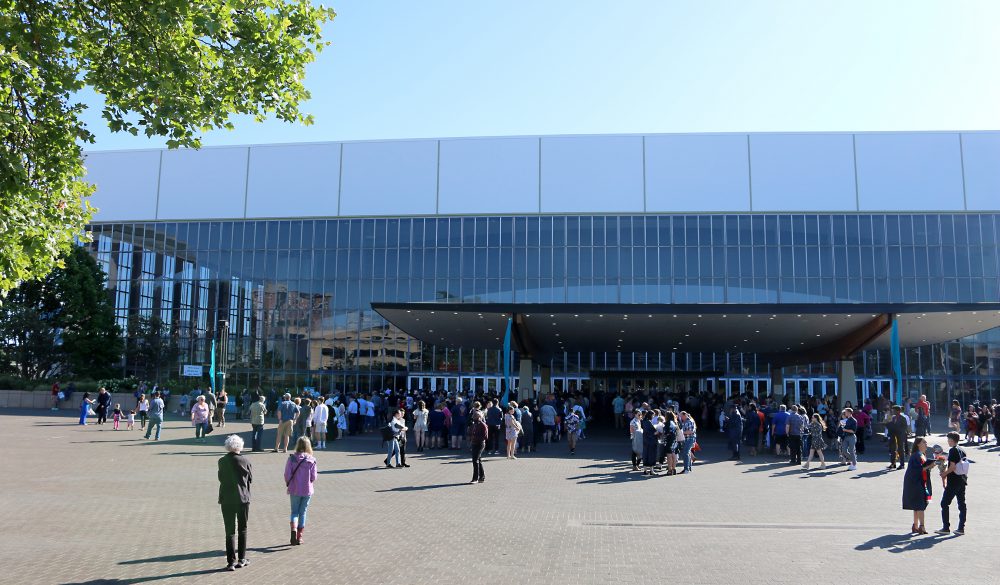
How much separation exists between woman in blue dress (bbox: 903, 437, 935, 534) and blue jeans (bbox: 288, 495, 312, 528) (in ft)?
25.7

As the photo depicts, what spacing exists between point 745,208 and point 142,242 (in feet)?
134

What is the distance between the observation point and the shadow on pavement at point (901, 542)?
9.48 metres

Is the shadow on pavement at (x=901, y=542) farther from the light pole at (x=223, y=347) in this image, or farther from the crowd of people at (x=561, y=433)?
the light pole at (x=223, y=347)

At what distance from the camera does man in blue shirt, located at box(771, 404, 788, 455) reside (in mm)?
19922

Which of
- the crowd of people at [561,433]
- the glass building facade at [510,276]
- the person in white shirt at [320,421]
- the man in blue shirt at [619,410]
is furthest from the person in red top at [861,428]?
the glass building facade at [510,276]

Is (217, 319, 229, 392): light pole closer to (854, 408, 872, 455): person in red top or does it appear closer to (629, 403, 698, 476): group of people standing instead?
(629, 403, 698, 476): group of people standing

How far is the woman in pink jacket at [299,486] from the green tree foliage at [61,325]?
125ft

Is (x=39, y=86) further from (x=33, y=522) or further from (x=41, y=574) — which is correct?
(x=41, y=574)

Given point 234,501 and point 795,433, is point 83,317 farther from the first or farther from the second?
point 234,501

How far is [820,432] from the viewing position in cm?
1869

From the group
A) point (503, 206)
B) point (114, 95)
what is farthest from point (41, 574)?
point (503, 206)

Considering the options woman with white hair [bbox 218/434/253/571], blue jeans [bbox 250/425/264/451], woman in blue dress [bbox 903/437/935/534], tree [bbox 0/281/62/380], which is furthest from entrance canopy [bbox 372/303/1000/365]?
tree [bbox 0/281/62/380]

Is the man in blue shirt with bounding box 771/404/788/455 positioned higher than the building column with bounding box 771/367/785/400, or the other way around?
the building column with bounding box 771/367/785/400

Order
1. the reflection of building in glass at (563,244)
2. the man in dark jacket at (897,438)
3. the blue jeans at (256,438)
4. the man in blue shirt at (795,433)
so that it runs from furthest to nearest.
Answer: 1. the reflection of building in glass at (563,244)
2. the blue jeans at (256,438)
3. the man in blue shirt at (795,433)
4. the man in dark jacket at (897,438)
